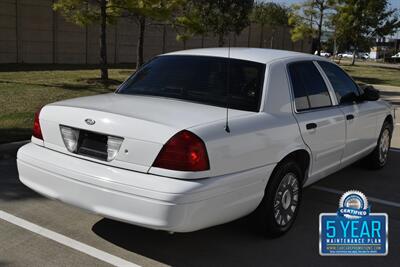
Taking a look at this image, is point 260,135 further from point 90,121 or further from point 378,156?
point 378,156

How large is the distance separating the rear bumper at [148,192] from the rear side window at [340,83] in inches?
71.9

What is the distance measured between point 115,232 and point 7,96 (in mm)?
7780

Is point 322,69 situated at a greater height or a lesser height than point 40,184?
greater

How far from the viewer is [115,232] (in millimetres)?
4461

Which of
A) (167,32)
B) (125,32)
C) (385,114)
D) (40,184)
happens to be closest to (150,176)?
(40,184)

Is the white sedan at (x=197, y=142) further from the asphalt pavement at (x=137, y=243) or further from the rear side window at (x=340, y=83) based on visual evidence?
the asphalt pavement at (x=137, y=243)

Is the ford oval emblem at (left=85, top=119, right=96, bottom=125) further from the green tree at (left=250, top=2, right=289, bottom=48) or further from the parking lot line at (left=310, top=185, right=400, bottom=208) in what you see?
the green tree at (left=250, top=2, right=289, bottom=48)

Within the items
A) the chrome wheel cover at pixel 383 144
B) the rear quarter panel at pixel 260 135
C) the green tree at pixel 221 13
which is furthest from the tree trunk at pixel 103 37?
the rear quarter panel at pixel 260 135

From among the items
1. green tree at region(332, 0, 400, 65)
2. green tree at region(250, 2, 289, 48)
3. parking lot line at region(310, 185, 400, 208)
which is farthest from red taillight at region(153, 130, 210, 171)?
green tree at region(250, 2, 289, 48)

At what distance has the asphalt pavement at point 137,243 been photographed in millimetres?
3965

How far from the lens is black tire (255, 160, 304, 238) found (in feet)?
13.8

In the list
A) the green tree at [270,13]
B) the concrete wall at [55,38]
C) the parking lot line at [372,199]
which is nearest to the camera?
the parking lot line at [372,199]

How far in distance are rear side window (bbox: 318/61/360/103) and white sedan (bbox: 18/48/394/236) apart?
84mm

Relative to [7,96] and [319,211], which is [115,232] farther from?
[7,96]
